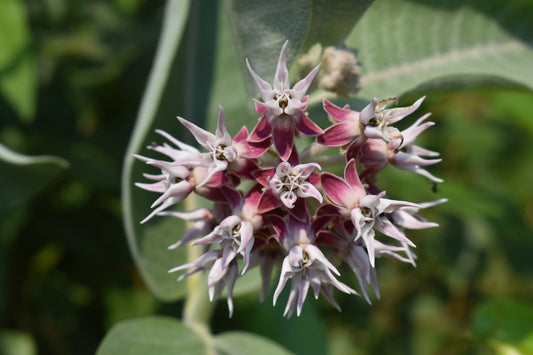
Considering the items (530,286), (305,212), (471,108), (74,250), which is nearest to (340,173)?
(305,212)

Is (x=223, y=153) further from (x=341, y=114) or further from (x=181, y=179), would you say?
(x=341, y=114)

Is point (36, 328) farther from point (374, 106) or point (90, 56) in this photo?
point (374, 106)

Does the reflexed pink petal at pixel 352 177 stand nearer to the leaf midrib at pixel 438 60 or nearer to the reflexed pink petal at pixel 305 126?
the reflexed pink petal at pixel 305 126

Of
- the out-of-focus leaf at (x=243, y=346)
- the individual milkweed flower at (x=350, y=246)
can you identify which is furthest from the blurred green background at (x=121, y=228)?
the individual milkweed flower at (x=350, y=246)

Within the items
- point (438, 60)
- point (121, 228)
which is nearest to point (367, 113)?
point (438, 60)

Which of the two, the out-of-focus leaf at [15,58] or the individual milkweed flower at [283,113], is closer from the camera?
the individual milkweed flower at [283,113]

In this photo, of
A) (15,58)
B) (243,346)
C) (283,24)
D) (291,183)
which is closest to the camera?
(291,183)
